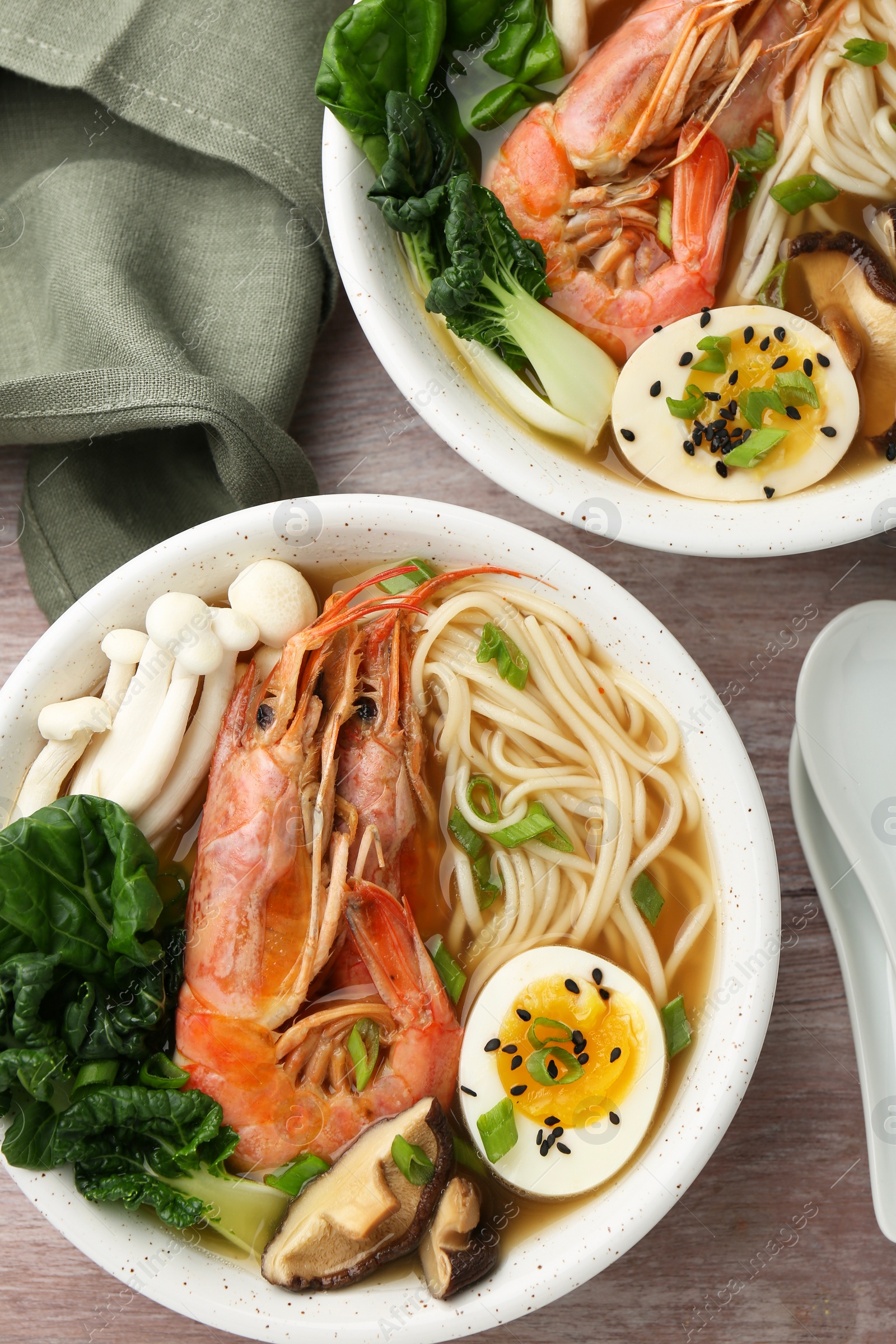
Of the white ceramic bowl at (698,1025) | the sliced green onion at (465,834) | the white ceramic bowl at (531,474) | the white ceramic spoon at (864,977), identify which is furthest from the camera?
the white ceramic spoon at (864,977)

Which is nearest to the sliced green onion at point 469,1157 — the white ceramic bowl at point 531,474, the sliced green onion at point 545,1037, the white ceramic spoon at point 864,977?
the sliced green onion at point 545,1037

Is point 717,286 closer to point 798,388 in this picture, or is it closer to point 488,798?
point 798,388

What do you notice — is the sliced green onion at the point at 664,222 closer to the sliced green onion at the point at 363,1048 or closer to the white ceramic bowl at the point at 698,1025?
the white ceramic bowl at the point at 698,1025

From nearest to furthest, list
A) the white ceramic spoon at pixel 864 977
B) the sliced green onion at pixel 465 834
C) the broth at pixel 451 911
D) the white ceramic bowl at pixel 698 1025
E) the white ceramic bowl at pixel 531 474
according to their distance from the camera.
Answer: the white ceramic bowl at pixel 698 1025 → the white ceramic bowl at pixel 531 474 → the broth at pixel 451 911 → the sliced green onion at pixel 465 834 → the white ceramic spoon at pixel 864 977

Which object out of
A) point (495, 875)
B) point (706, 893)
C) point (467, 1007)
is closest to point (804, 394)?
point (706, 893)

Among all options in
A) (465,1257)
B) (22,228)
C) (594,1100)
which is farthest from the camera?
(22,228)

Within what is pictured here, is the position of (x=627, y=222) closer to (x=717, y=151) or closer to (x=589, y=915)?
(x=717, y=151)

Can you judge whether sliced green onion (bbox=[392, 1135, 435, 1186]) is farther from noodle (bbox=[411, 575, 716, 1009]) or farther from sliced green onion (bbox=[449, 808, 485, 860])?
sliced green onion (bbox=[449, 808, 485, 860])

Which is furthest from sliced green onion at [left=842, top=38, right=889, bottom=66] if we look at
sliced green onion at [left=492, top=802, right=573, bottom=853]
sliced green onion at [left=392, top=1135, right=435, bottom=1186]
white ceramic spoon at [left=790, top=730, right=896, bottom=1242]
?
sliced green onion at [left=392, top=1135, right=435, bottom=1186]
